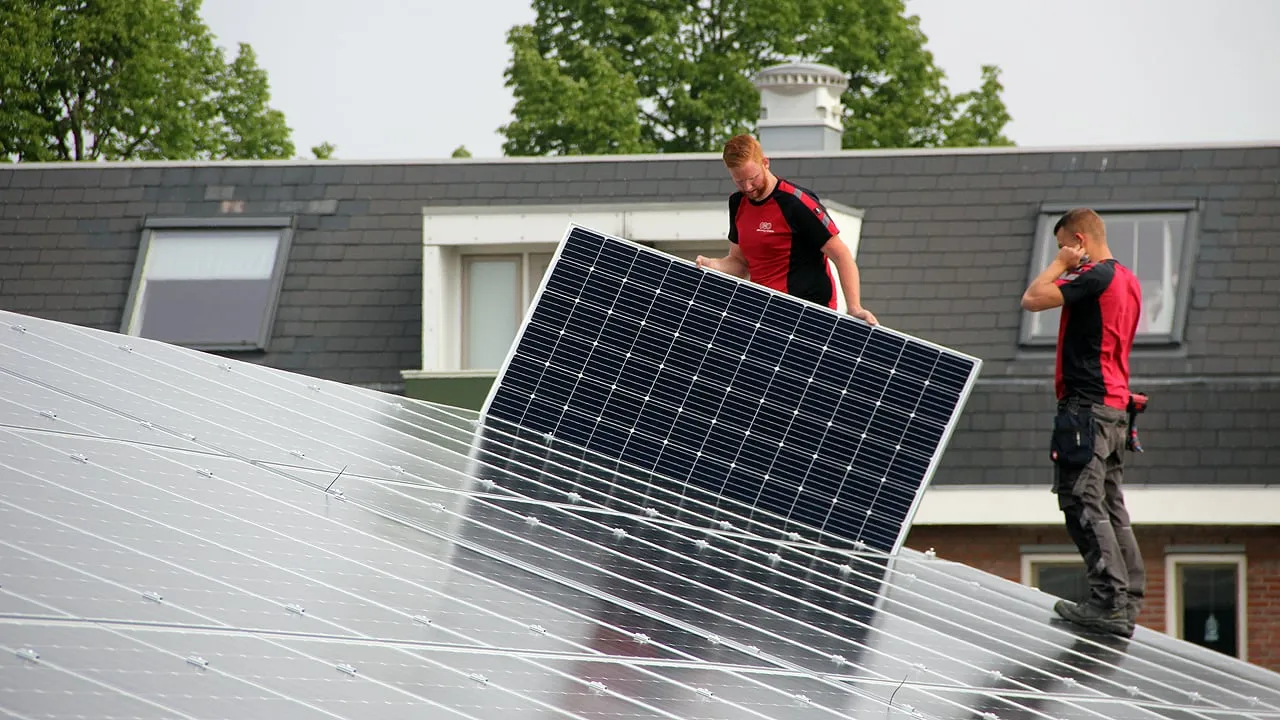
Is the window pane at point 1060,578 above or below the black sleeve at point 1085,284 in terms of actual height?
above

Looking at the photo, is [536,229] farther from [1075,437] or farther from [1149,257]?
[1075,437]

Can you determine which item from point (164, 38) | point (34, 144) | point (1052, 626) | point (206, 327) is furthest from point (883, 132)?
point (1052, 626)

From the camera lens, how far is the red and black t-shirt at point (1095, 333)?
9219 mm

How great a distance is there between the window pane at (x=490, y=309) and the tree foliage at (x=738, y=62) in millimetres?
18886

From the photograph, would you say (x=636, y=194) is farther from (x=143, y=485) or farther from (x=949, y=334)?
(x=143, y=485)

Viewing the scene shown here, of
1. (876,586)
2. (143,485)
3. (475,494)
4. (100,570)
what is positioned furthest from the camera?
(876,586)

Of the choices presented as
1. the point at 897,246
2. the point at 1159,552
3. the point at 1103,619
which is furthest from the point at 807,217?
the point at 1159,552

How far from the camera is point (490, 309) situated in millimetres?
20875

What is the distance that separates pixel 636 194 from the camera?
21109 millimetres

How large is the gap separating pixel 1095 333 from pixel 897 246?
1117 centimetres

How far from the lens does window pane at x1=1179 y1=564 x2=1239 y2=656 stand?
19312 mm

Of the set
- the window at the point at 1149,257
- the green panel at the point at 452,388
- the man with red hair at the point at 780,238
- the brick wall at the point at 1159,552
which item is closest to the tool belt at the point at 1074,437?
the man with red hair at the point at 780,238

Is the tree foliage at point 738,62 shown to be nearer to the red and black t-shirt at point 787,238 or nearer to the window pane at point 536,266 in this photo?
the window pane at point 536,266

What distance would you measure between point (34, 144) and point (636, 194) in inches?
859
